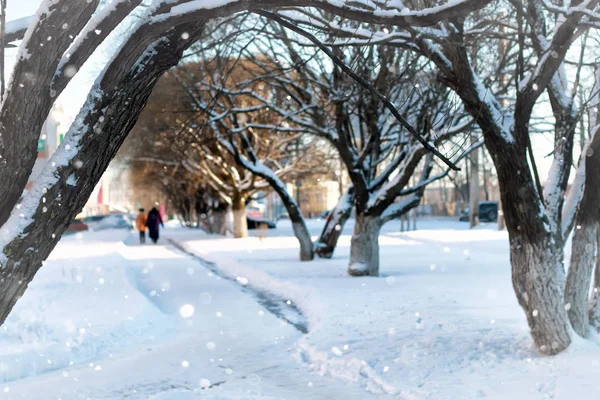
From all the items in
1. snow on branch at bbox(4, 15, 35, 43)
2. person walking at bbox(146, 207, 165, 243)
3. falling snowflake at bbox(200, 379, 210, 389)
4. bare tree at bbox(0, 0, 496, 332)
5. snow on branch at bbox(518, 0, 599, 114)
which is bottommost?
falling snowflake at bbox(200, 379, 210, 389)

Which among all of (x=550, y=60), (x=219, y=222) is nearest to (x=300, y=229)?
(x=550, y=60)

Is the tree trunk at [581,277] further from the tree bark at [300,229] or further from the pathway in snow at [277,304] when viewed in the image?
the tree bark at [300,229]

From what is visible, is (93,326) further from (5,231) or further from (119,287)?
(5,231)

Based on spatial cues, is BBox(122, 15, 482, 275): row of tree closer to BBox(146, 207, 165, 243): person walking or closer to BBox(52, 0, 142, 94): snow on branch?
BBox(52, 0, 142, 94): snow on branch

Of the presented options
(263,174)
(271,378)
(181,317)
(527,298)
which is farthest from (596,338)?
(263,174)

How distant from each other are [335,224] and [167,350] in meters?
12.2

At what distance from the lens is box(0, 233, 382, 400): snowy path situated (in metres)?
6.97

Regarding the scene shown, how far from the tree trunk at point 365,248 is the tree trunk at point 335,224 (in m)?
2.57

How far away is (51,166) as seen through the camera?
13.8 feet

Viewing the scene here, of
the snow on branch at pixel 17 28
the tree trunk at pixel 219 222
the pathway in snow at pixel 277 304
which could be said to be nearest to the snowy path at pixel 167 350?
the pathway in snow at pixel 277 304

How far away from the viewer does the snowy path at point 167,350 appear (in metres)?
6.97

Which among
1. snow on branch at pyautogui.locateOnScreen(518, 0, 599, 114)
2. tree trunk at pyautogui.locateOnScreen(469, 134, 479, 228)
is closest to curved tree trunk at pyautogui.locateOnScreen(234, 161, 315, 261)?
snow on branch at pyautogui.locateOnScreen(518, 0, 599, 114)

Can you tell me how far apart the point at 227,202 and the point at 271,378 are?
33.8 metres

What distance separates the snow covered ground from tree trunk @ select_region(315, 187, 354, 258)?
12.1 feet
